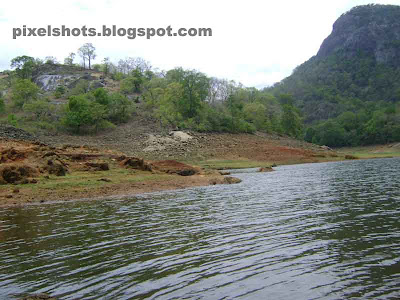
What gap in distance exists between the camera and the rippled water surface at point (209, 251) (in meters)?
9.23

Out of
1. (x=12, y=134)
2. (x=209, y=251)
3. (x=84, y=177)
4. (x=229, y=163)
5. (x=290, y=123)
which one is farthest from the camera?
(x=290, y=123)

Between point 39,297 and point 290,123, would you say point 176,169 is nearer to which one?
point 39,297

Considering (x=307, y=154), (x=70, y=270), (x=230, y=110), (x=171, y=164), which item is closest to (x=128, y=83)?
(x=230, y=110)

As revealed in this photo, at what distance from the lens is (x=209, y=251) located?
12.7 metres

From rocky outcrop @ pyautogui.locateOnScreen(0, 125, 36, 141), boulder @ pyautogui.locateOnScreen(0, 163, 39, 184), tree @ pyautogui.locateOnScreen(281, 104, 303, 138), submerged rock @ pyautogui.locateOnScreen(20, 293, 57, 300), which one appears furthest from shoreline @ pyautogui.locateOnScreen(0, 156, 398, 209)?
tree @ pyautogui.locateOnScreen(281, 104, 303, 138)

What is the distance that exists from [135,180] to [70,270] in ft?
82.4

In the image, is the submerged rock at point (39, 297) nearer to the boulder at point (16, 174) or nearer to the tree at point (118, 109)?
the boulder at point (16, 174)

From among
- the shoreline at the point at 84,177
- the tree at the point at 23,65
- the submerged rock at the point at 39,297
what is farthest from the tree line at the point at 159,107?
the submerged rock at the point at 39,297

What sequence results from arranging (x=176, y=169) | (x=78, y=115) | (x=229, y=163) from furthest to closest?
(x=78, y=115), (x=229, y=163), (x=176, y=169)

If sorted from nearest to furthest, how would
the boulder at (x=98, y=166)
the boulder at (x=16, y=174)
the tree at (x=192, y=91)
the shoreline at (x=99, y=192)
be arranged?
the shoreline at (x=99, y=192) < the boulder at (x=16, y=174) < the boulder at (x=98, y=166) < the tree at (x=192, y=91)

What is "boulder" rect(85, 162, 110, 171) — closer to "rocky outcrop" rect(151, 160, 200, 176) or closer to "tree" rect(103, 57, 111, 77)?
"rocky outcrop" rect(151, 160, 200, 176)

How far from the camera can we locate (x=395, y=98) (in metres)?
198

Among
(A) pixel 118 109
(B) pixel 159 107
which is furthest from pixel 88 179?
(B) pixel 159 107

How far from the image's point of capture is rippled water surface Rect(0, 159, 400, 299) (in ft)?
30.3
